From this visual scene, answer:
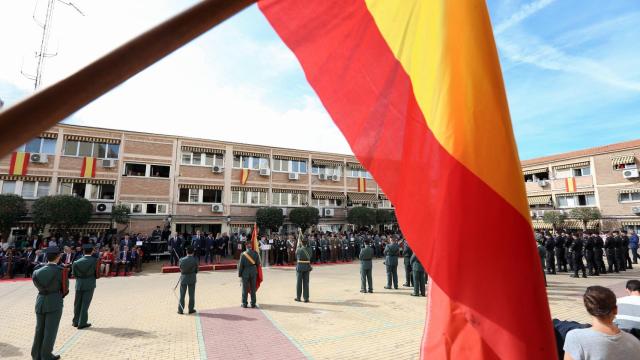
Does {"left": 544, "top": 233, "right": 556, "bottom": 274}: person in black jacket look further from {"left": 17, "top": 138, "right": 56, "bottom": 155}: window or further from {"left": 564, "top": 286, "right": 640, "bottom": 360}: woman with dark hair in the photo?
{"left": 17, "top": 138, "right": 56, "bottom": 155}: window

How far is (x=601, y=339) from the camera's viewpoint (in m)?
2.43

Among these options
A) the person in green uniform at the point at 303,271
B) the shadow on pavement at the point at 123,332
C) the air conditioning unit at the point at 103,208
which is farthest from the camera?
the air conditioning unit at the point at 103,208

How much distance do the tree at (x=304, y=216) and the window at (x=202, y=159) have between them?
7.96 m

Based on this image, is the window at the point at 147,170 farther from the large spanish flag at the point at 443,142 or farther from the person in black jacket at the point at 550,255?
the large spanish flag at the point at 443,142

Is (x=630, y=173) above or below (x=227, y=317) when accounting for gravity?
above

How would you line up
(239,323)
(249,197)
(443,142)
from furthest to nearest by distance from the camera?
(249,197) < (239,323) < (443,142)

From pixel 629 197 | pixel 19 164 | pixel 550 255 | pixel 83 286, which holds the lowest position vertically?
pixel 83 286

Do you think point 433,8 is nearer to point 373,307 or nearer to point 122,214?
point 373,307

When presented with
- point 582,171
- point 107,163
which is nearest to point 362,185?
point 582,171

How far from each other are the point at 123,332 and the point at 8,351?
202cm

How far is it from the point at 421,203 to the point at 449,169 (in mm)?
274

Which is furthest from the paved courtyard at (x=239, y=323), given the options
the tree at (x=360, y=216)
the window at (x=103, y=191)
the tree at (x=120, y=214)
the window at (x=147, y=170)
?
the tree at (x=360, y=216)

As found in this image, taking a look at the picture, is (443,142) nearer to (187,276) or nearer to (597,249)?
(187,276)

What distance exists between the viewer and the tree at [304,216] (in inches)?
1121
